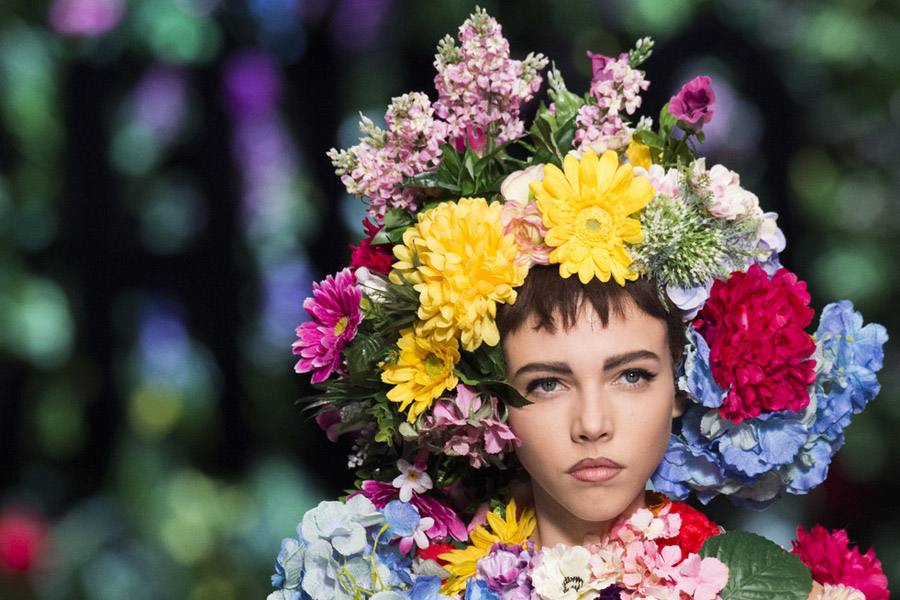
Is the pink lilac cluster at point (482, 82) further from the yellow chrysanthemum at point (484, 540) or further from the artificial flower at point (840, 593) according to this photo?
the artificial flower at point (840, 593)

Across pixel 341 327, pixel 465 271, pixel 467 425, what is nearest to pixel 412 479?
pixel 467 425

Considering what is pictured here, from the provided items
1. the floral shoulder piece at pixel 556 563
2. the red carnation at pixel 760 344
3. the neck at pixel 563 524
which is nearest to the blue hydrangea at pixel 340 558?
the floral shoulder piece at pixel 556 563

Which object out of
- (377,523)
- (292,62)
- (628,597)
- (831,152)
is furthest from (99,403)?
(831,152)

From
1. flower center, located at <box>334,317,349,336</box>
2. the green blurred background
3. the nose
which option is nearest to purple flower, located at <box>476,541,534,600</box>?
the nose

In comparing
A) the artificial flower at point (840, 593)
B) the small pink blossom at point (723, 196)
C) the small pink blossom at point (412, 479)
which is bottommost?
the artificial flower at point (840, 593)

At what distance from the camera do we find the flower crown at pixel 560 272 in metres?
1.63

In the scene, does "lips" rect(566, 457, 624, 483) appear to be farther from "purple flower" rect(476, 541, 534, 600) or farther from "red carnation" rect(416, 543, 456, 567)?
"red carnation" rect(416, 543, 456, 567)

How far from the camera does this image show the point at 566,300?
1.64 meters

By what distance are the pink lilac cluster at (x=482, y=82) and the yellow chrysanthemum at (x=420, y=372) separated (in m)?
0.35

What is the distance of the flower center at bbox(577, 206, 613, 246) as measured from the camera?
1625mm

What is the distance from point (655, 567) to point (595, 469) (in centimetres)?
17

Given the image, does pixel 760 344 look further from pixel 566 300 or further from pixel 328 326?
pixel 328 326

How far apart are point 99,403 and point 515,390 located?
4.20 ft

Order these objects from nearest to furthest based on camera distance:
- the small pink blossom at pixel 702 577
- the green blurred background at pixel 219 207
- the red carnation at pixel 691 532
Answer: the small pink blossom at pixel 702 577
the red carnation at pixel 691 532
the green blurred background at pixel 219 207
